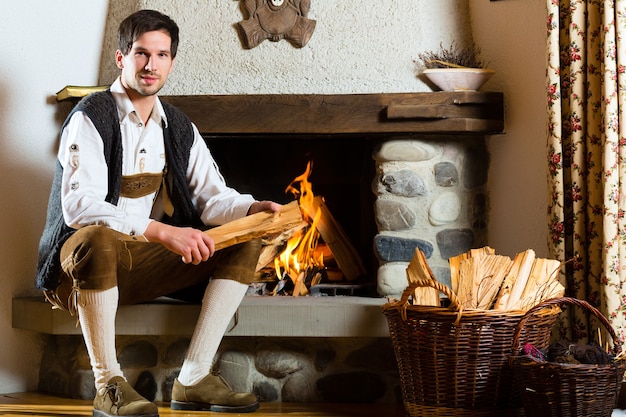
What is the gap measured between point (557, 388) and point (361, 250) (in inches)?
55.9

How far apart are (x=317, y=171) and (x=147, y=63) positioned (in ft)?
3.62

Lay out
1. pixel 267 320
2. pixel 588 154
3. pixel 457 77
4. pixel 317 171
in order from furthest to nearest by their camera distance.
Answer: pixel 317 171
pixel 457 77
pixel 267 320
pixel 588 154

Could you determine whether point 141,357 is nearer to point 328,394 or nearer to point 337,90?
point 328,394

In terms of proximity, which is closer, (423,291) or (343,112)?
(423,291)

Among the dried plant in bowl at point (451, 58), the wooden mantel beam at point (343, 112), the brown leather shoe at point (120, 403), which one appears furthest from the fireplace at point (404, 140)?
the brown leather shoe at point (120, 403)

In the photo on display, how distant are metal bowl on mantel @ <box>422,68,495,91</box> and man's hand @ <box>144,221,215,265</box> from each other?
1094 mm

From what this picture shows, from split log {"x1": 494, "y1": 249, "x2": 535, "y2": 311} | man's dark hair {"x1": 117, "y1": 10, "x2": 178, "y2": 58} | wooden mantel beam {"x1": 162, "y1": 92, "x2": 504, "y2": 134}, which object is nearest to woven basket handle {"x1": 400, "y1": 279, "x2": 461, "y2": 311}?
split log {"x1": 494, "y1": 249, "x2": 535, "y2": 311}

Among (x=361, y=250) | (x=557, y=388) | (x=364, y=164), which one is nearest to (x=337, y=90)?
(x=364, y=164)

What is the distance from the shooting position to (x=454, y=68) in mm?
3467

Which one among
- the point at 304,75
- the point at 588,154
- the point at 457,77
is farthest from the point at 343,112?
the point at 588,154

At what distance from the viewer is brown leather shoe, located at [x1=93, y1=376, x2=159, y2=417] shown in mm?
2854

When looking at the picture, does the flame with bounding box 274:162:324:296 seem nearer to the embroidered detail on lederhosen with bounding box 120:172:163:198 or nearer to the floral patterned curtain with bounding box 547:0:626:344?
the embroidered detail on lederhosen with bounding box 120:172:163:198

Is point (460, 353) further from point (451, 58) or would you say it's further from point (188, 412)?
point (451, 58)

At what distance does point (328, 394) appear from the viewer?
11.0ft
